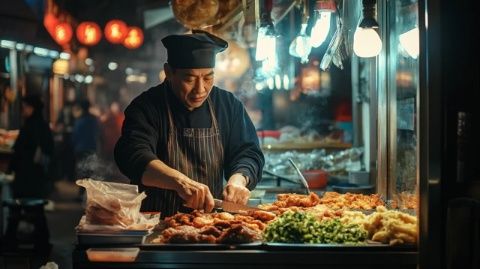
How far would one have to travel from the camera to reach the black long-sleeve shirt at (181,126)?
14.6 feet

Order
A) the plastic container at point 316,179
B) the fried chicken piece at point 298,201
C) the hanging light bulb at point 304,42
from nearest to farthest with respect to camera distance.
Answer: the fried chicken piece at point 298,201 < the hanging light bulb at point 304,42 < the plastic container at point 316,179

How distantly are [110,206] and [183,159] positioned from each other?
126 cm

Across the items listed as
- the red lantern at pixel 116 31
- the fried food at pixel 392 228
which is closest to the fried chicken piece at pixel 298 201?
the fried food at pixel 392 228

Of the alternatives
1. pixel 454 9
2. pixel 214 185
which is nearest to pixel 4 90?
pixel 214 185

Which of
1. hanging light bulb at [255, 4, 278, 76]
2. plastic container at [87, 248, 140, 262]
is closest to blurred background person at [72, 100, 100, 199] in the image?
hanging light bulb at [255, 4, 278, 76]

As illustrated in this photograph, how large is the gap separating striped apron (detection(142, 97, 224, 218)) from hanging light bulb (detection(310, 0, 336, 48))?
1.00m

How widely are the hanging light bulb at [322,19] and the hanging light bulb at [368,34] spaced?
542 millimetres

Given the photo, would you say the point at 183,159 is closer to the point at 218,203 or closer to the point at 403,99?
the point at 218,203

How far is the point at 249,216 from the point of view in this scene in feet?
13.4

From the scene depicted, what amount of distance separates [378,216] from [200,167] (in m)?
1.52

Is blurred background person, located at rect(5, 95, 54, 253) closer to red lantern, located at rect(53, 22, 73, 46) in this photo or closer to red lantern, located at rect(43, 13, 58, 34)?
red lantern, located at rect(43, 13, 58, 34)

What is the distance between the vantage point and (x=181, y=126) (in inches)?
189

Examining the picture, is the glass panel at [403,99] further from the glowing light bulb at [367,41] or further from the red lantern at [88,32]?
the red lantern at [88,32]

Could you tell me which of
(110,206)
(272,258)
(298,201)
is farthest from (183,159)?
(272,258)
